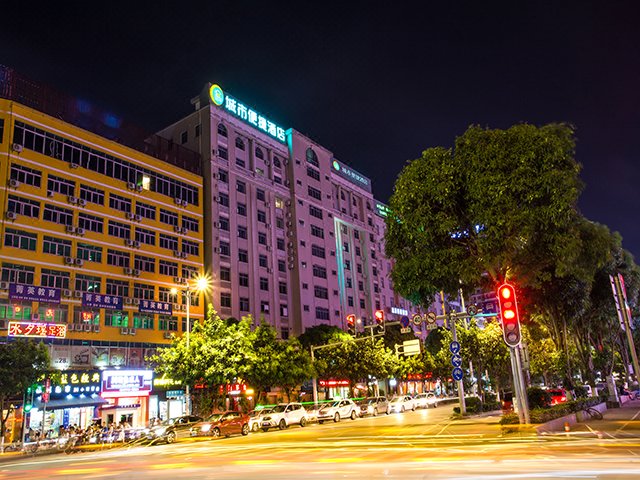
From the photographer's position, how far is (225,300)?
58500 millimetres

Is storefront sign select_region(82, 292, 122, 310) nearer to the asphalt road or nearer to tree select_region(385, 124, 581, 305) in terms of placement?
the asphalt road

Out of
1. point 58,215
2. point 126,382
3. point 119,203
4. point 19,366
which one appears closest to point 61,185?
point 58,215

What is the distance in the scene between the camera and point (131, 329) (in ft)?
155

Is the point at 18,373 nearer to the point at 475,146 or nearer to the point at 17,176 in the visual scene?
the point at 17,176

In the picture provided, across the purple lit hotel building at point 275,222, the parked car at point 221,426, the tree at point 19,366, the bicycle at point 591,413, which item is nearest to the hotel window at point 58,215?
the tree at point 19,366

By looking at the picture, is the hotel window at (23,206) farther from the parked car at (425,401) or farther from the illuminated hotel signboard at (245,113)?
the parked car at (425,401)

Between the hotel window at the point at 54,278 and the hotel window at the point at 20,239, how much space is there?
202cm

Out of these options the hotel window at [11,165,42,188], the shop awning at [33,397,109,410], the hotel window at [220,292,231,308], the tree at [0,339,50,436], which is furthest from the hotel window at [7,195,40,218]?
the hotel window at [220,292,231,308]

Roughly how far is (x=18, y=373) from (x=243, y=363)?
14798mm

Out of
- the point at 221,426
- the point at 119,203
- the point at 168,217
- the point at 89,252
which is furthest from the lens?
the point at 168,217

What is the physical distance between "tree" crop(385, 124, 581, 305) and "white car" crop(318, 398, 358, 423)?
19692mm

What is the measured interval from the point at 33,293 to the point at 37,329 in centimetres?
308

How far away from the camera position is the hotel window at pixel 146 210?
51.3m

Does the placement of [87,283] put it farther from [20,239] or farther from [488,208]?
[488,208]
